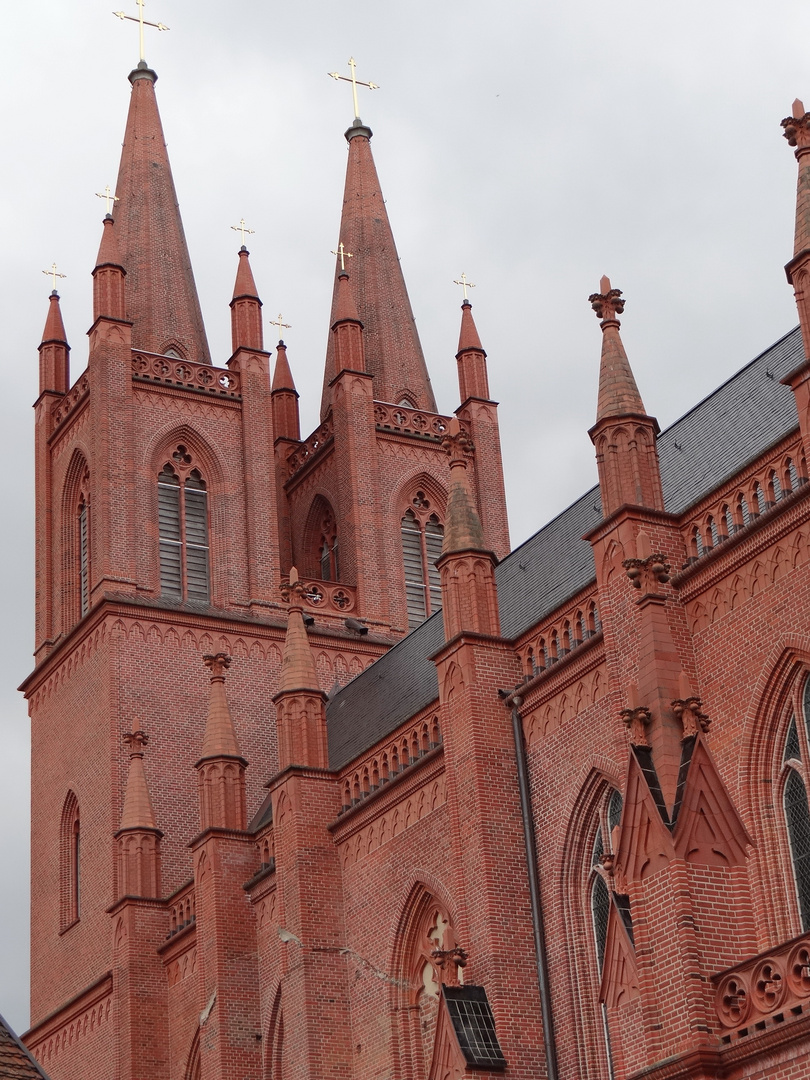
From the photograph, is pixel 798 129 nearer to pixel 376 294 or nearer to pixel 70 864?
pixel 70 864

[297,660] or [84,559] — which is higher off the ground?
[84,559]

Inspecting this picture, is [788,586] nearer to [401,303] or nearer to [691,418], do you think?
[691,418]

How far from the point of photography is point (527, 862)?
2377cm

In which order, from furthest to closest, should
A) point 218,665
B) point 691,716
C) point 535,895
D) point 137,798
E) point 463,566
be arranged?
1. point 137,798
2. point 218,665
3. point 463,566
4. point 535,895
5. point 691,716

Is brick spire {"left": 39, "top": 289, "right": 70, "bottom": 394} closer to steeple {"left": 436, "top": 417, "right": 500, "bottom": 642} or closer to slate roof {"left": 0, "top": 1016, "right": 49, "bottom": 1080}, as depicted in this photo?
steeple {"left": 436, "top": 417, "right": 500, "bottom": 642}

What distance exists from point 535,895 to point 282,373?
25772 mm

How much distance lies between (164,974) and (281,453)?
50.4 ft

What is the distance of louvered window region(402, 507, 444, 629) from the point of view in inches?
1641

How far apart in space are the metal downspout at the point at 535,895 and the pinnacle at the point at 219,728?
9.84 meters

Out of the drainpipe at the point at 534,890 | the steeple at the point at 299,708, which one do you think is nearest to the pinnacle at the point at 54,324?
the steeple at the point at 299,708

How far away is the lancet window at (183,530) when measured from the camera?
39.1 m

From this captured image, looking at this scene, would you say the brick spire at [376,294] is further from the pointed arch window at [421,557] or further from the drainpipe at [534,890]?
the drainpipe at [534,890]

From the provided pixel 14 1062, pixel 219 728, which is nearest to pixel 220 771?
pixel 219 728

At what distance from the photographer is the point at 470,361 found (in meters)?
44.8
